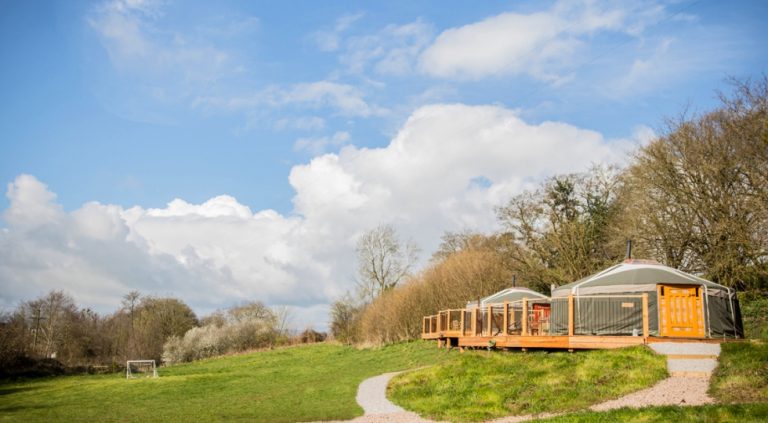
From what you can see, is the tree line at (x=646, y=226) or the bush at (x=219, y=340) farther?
the bush at (x=219, y=340)

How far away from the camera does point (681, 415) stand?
8047 millimetres

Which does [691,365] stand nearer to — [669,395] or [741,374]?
[741,374]

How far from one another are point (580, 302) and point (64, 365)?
28.4 metres

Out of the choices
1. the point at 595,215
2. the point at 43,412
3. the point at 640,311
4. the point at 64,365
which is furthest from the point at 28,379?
the point at 595,215

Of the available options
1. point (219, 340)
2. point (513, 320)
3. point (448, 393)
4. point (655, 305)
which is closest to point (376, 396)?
point (448, 393)

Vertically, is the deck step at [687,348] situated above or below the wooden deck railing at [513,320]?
below

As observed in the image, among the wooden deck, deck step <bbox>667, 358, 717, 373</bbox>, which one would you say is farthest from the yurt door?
deck step <bbox>667, 358, 717, 373</bbox>

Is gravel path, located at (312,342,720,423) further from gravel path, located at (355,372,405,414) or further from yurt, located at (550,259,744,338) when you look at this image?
yurt, located at (550,259,744,338)

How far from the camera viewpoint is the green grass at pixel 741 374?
9711mm

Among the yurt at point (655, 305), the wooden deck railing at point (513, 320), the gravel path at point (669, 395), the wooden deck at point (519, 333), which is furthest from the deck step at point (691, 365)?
the yurt at point (655, 305)

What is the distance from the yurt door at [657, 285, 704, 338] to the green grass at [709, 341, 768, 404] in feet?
7.19

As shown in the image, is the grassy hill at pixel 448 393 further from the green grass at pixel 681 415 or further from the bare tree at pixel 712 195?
the bare tree at pixel 712 195

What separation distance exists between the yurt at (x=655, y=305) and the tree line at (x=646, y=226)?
4502 mm

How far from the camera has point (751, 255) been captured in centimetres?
2181
